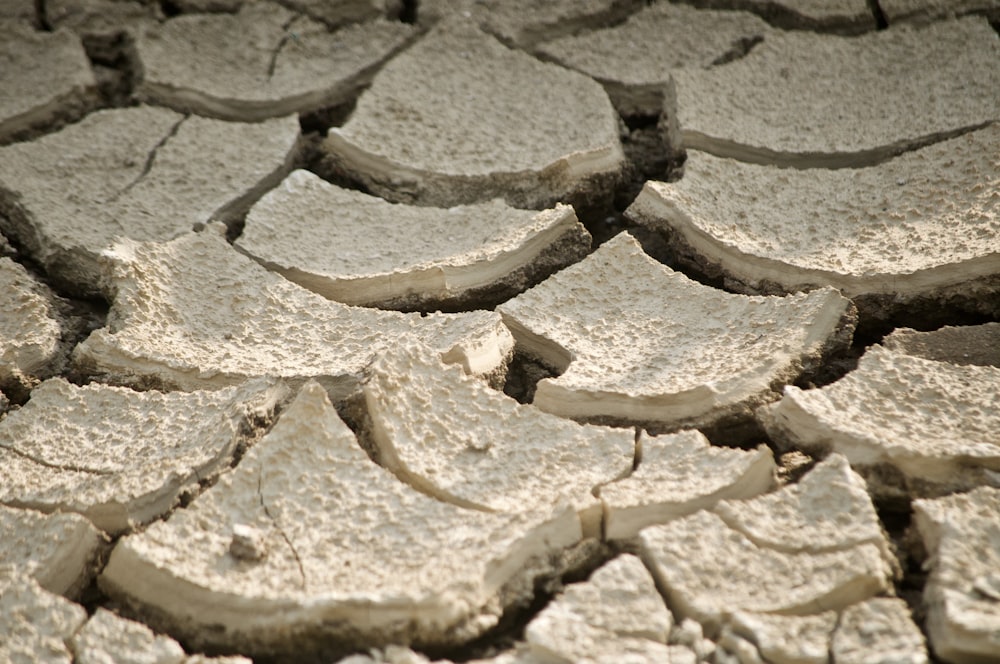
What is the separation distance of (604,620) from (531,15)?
1447mm

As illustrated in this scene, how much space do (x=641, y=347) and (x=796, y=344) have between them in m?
0.19

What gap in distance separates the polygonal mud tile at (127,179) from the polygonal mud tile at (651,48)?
570 millimetres

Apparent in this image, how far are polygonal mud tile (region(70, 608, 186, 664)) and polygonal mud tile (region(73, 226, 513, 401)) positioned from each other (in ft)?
1.23

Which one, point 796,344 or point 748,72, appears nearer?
point 796,344

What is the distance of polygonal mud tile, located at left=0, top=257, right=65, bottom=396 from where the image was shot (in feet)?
4.57

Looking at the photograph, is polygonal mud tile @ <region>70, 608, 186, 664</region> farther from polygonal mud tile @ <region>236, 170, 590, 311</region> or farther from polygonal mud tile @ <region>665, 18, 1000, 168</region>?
polygonal mud tile @ <region>665, 18, 1000, 168</region>

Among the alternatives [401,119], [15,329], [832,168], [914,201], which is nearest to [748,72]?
[832,168]

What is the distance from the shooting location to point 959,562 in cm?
101

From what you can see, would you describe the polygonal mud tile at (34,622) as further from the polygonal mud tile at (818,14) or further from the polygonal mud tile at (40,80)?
the polygonal mud tile at (818,14)

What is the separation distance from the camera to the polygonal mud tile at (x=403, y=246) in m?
1.51

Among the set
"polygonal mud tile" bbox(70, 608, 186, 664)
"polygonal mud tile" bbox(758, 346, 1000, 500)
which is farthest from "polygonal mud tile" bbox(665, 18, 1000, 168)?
"polygonal mud tile" bbox(70, 608, 186, 664)

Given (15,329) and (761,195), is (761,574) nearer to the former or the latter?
(761,195)

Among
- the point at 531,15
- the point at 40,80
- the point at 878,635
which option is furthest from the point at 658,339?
the point at 40,80

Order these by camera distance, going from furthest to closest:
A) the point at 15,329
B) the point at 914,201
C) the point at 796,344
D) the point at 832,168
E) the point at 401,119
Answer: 1. the point at 401,119
2. the point at 832,168
3. the point at 914,201
4. the point at 15,329
5. the point at 796,344
